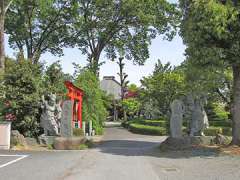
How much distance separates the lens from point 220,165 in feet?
42.4

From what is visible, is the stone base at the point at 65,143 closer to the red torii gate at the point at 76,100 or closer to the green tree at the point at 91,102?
the red torii gate at the point at 76,100

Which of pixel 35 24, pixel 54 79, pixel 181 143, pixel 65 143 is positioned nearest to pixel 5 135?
pixel 65 143

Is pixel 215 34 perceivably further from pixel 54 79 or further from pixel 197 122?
pixel 54 79

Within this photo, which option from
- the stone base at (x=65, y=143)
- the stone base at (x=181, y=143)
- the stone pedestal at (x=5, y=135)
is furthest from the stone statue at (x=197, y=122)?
the stone pedestal at (x=5, y=135)

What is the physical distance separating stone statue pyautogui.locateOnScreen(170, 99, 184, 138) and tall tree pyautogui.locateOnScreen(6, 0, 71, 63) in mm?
23081

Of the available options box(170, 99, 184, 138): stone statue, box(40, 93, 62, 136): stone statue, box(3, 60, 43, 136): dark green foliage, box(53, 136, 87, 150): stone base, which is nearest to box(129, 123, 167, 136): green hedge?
box(170, 99, 184, 138): stone statue

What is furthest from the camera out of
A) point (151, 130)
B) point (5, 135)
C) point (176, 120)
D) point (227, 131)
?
point (151, 130)

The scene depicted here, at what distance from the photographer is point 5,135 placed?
1852 centimetres

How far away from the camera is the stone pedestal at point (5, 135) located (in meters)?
18.4

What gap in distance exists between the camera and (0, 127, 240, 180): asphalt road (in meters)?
10.9

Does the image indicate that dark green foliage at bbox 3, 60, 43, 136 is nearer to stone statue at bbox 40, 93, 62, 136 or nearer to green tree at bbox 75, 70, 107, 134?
stone statue at bbox 40, 93, 62, 136

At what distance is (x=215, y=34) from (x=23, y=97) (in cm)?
985

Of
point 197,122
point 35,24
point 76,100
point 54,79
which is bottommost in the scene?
point 197,122

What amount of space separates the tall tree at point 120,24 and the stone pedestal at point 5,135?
2394 cm
